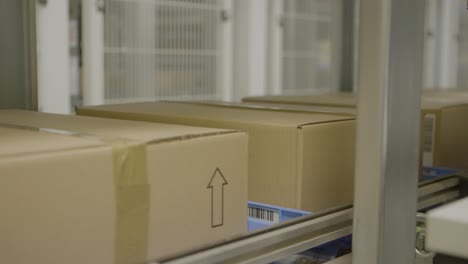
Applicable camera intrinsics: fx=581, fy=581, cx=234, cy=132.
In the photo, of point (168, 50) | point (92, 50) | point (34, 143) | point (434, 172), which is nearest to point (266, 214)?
point (34, 143)

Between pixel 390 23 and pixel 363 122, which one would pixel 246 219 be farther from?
pixel 390 23

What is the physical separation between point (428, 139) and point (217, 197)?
0.65 meters

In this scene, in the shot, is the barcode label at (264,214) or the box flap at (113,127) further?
the barcode label at (264,214)

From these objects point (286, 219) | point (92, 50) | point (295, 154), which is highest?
point (92, 50)

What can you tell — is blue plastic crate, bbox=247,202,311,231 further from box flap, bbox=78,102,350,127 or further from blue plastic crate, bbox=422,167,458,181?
blue plastic crate, bbox=422,167,458,181

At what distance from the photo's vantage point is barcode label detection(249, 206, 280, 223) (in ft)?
3.12

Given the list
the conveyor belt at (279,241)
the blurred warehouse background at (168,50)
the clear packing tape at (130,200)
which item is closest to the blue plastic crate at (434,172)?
the conveyor belt at (279,241)

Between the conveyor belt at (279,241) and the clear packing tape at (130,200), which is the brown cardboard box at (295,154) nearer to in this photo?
the conveyor belt at (279,241)

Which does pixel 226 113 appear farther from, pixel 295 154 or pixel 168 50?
pixel 168 50

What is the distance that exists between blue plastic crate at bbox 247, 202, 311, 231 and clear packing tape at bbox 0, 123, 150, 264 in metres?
0.25

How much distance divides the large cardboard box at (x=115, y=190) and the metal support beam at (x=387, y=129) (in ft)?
0.60

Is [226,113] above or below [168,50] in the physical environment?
below

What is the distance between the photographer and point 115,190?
0.71 meters

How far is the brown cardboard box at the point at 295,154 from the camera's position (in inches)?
37.8
